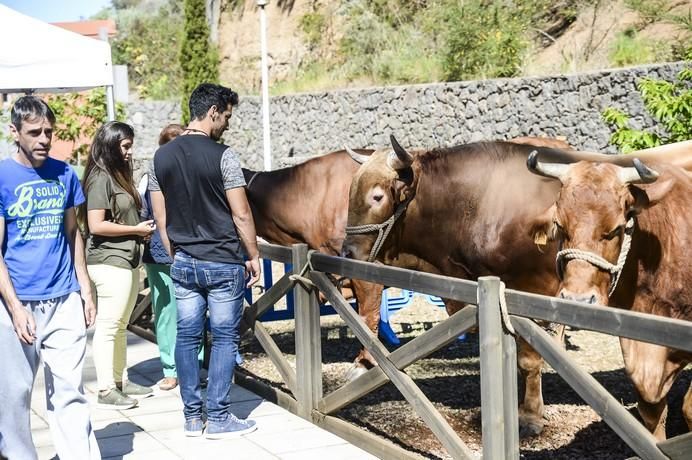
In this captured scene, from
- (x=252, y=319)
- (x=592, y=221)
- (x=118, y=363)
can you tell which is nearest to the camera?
(x=592, y=221)

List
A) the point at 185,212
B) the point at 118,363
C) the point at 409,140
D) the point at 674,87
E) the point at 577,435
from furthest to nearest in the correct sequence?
the point at 409,140 → the point at 674,87 → the point at 118,363 → the point at 577,435 → the point at 185,212

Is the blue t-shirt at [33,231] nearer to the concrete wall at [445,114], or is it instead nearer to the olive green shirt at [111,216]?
the olive green shirt at [111,216]

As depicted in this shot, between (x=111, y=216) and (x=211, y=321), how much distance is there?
1271 mm

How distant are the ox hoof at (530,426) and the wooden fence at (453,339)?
1.23 metres

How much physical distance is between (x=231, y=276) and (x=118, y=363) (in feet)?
4.99

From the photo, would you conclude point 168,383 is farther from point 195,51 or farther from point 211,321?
point 195,51

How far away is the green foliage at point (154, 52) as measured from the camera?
118ft

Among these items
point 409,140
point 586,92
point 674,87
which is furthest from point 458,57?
point 674,87

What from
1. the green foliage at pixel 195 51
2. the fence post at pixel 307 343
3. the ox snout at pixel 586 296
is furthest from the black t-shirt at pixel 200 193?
the green foliage at pixel 195 51

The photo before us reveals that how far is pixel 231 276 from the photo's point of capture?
18.9 ft

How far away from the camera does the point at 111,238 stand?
655cm

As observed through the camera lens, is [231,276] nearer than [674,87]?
Yes

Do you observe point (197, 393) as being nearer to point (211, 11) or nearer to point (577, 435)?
point (577, 435)

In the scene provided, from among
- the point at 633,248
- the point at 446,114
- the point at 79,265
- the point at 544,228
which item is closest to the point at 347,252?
the point at 544,228
